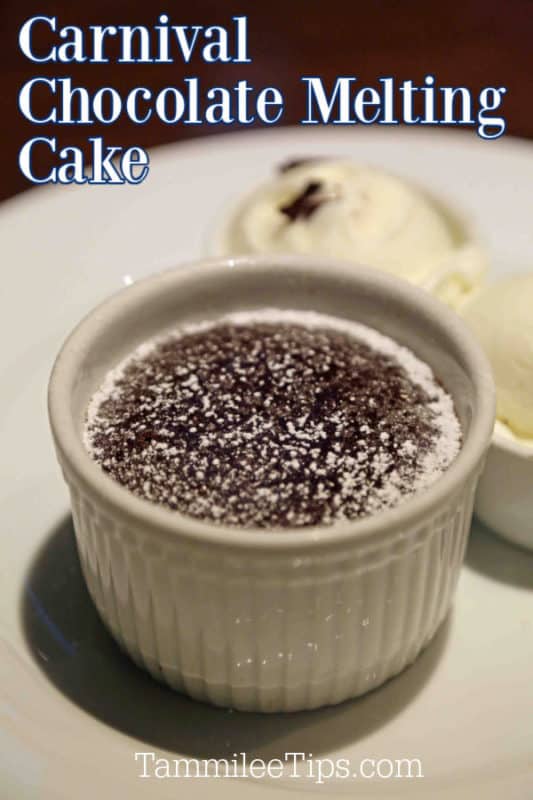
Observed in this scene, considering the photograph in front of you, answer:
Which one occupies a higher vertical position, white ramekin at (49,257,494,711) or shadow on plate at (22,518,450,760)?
white ramekin at (49,257,494,711)

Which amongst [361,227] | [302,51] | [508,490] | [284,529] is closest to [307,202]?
[361,227]

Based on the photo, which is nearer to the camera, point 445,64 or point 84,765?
point 84,765

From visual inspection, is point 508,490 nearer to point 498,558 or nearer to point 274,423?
point 498,558

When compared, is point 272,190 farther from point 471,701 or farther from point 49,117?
point 471,701

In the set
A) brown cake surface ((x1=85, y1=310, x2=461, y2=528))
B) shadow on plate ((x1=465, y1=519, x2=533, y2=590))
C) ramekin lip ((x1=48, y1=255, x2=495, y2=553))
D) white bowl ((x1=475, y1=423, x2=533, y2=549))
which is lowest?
shadow on plate ((x1=465, y1=519, x2=533, y2=590))

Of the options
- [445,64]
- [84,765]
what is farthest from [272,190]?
[84,765]

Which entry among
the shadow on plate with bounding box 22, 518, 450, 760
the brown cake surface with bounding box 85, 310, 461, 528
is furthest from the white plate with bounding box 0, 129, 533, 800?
the brown cake surface with bounding box 85, 310, 461, 528

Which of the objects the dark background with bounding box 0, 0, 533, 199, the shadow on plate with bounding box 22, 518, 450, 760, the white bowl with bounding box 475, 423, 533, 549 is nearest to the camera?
the shadow on plate with bounding box 22, 518, 450, 760

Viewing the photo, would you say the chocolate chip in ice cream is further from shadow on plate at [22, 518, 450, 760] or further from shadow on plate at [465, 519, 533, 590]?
shadow on plate at [22, 518, 450, 760]
